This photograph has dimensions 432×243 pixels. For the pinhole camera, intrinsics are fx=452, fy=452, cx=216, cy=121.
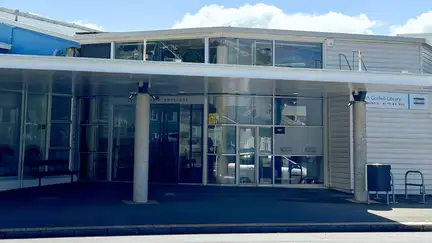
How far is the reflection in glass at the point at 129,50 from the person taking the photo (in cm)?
1703

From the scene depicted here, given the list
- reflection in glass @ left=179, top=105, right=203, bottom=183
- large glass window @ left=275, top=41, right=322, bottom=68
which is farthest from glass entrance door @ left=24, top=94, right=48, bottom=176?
large glass window @ left=275, top=41, right=322, bottom=68

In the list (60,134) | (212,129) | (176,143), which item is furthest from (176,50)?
(60,134)

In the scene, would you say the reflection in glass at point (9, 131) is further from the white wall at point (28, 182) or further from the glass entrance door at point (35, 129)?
the glass entrance door at point (35, 129)

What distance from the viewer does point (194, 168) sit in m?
16.9

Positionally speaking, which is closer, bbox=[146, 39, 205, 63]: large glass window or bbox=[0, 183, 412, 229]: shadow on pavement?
bbox=[0, 183, 412, 229]: shadow on pavement

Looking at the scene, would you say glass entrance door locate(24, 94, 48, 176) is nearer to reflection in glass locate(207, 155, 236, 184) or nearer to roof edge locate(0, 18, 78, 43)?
roof edge locate(0, 18, 78, 43)

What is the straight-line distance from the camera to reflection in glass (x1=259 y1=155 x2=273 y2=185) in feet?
54.5

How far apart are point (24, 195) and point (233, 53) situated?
27.5 feet

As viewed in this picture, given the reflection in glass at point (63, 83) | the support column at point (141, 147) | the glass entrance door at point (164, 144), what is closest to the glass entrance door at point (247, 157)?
the glass entrance door at point (164, 144)

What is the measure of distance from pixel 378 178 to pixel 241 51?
662cm

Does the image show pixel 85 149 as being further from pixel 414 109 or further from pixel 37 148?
pixel 414 109

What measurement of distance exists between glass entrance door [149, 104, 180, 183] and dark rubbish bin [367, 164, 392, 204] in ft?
23.6

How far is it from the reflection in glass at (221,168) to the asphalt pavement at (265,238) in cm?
774

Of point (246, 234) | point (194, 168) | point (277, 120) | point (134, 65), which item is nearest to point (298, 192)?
point (277, 120)
